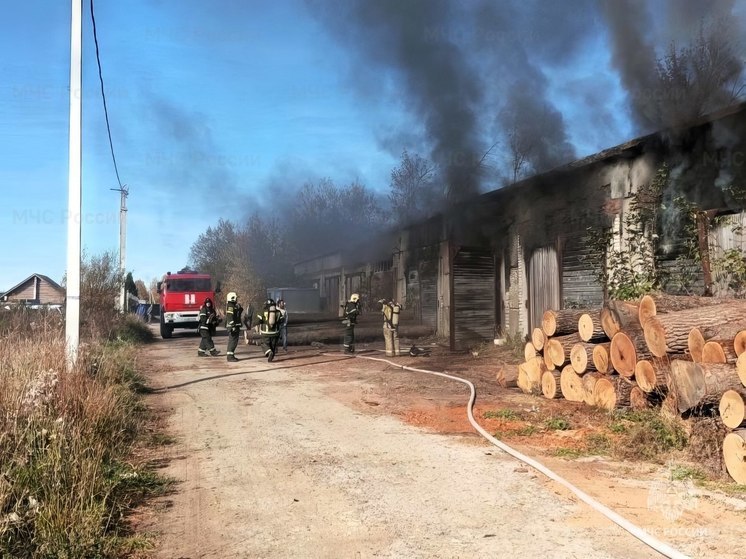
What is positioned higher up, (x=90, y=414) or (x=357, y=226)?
(x=357, y=226)

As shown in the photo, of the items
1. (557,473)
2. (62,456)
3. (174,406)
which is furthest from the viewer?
(174,406)

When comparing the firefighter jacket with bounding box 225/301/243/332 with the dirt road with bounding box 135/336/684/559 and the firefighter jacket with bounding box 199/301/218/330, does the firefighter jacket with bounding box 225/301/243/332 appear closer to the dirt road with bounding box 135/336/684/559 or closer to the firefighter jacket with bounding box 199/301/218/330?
the firefighter jacket with bounding box 199/301/218/330

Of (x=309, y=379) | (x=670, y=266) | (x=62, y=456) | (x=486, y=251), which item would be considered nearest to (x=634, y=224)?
(x=670, y=266)

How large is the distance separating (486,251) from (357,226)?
1394cm

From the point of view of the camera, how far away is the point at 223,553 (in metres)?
3.10

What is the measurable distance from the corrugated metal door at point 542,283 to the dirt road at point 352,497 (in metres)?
6.54

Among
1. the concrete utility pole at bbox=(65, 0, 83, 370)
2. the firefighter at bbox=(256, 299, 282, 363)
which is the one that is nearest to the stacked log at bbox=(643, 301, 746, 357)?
the concrete utility pole at bbox=(65, 0, 83, 370)

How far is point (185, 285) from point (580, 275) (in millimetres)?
15648

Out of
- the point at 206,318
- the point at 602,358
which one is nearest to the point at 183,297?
the point at 206,318

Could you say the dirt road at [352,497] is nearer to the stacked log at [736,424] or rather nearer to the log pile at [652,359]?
the stacked log at [736,424]

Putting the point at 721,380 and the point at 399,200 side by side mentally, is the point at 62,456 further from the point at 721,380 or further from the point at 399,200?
the point at 399,200

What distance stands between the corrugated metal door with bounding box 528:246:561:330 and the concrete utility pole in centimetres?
877

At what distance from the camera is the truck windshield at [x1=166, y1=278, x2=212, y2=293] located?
21.5 metres

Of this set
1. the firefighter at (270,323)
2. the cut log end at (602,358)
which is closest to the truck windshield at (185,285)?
the firefighter at (270,323)
